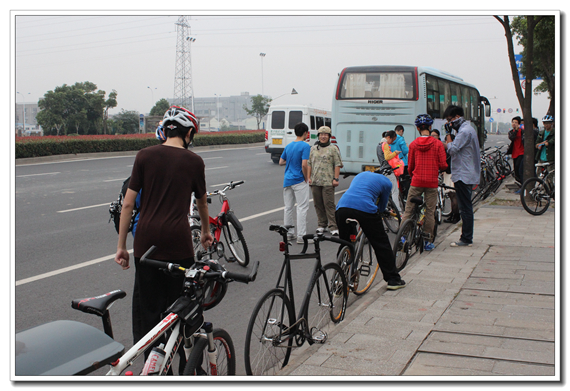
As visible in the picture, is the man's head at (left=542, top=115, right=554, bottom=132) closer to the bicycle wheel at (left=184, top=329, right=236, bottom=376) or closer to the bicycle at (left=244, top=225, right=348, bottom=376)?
the bicycle at (left=244, top=225, right=348, bottom=376)

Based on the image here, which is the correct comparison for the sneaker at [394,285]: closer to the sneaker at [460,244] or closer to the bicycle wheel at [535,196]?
the sneaker at [460,244]

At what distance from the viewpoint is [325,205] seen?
8180 mm

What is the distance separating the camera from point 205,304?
2955 millimetres

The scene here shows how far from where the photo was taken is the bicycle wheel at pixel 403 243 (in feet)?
20.1

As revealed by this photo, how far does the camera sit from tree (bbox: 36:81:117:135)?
4606cm

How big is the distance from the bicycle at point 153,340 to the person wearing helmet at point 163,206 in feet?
1.22

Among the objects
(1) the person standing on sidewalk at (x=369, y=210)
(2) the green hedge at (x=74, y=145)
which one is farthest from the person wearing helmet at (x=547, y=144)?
(2) the green hedge at (x=74, y=145)

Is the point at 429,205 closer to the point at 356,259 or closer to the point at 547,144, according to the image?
the point at 356,259

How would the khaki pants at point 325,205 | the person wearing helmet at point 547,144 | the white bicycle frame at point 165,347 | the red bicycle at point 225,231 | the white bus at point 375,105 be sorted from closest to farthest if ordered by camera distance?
1. the white bicycle frame at point 165,347
2. the red bicycle at point 225,231
3. the khaki pants at point 325,205
4. the person wearing helmet at point 547,144
5. the white bus at point 375,105

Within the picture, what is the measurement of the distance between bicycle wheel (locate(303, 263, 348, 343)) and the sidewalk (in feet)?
0.42

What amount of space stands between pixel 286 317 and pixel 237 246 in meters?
3.13

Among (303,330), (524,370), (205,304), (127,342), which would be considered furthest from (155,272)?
(524,370)

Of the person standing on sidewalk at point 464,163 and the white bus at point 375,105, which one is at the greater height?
the white bus at point 375,105

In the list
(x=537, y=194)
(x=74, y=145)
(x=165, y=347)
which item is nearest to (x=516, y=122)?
(x=537, y=194)
